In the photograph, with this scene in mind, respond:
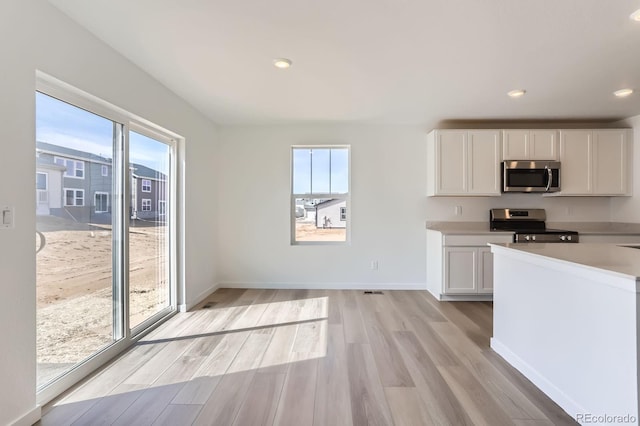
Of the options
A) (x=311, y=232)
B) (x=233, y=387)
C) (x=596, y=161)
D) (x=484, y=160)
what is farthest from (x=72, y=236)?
(x=596, y=161)

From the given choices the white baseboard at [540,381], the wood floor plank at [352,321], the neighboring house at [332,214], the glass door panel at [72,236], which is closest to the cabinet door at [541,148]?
the neighboring house at [332,214]

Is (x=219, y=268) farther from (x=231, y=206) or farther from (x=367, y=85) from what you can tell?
(x=367, y=85)

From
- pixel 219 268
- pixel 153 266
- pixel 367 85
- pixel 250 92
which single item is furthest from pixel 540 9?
pixel 219 268

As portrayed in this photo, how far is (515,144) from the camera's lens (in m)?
4.13

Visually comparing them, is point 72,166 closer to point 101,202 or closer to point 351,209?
point 101,202

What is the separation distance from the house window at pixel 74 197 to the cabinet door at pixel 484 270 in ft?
13.5

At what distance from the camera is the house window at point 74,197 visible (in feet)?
6.95

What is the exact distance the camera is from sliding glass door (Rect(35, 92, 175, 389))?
197cm

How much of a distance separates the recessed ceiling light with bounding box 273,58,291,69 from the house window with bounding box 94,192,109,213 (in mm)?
1713

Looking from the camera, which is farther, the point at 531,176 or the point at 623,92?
the point at 531,176

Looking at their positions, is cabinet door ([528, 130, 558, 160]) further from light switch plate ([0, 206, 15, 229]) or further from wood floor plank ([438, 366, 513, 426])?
light switch plate ([0, 206, 15, 229])

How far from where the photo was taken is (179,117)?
3.43 meters

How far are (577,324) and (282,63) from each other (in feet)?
8.82

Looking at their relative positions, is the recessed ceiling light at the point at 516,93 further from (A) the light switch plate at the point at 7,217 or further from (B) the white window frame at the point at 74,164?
(A) the light switch plate at the point at 7,217
